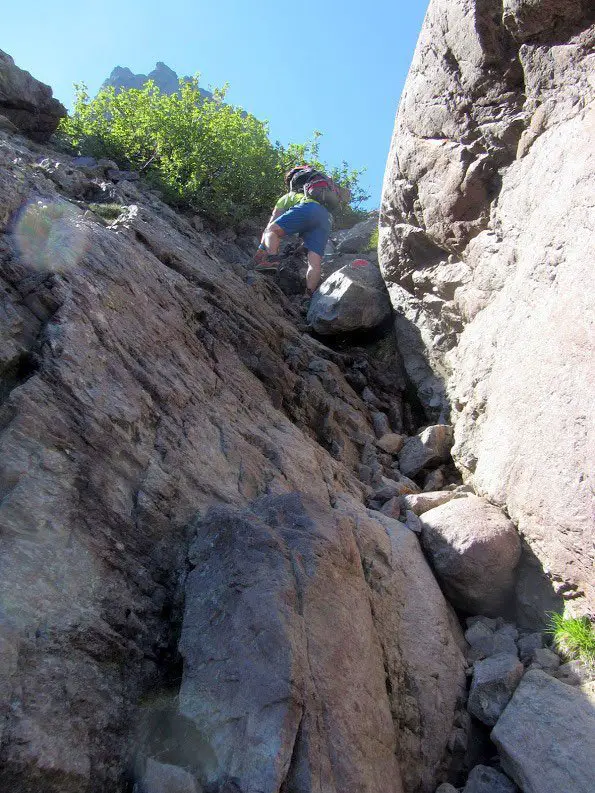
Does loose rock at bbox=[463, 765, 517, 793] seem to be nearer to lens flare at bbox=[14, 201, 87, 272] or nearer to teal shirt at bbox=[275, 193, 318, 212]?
lens flare at bbox=[14, 201, 87, 272]

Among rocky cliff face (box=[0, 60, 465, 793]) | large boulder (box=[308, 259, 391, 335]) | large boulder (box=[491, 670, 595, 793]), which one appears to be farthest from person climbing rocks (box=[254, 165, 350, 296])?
large boulder (box=[491, 670, 595, 793])

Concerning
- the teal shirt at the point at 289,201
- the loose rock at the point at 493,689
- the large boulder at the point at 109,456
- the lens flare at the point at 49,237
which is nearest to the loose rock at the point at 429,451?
the large boulder at the point at 109,456

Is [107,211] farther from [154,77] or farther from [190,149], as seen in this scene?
[154,77]

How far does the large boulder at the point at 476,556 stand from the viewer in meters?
4.89

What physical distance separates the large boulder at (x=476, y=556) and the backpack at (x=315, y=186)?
723cm

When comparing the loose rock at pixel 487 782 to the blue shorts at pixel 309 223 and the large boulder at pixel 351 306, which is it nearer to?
the large boulder at pixel 351 306

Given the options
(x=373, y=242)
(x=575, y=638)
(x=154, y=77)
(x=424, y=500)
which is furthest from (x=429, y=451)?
(x=154, y=77)

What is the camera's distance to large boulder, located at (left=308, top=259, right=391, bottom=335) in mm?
9234

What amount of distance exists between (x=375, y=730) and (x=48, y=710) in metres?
1.73

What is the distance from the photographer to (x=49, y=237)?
5.18m

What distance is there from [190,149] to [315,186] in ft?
12.9

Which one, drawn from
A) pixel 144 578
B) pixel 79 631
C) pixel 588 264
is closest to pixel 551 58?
pixel 588 264

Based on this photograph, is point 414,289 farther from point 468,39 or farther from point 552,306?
point 552,306

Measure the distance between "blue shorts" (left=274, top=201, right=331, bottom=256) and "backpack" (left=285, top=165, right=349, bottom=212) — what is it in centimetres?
19
